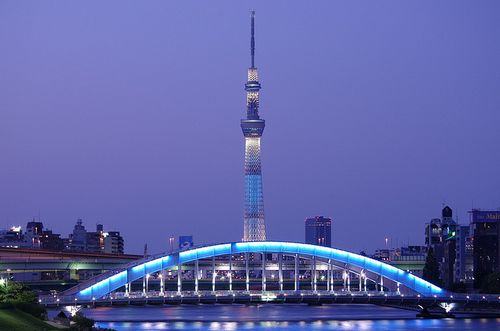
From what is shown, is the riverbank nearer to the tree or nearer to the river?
the river

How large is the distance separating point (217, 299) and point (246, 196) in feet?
331

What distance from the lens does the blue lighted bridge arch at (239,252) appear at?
102 m

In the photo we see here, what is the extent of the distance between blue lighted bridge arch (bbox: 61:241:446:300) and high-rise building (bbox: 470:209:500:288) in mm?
29821

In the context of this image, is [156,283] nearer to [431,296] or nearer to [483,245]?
[483,245]

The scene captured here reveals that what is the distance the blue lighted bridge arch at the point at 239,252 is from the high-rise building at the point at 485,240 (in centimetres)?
2982

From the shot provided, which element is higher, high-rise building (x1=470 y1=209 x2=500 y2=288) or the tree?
high-rise building (x1=470 y1=209 x2=500 y2=288)

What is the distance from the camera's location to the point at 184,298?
97875mm

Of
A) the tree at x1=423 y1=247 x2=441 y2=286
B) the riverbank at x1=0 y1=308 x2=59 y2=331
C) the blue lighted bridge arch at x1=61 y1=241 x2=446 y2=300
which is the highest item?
the tree at x1=423 y1=247 x2=441 y2=286

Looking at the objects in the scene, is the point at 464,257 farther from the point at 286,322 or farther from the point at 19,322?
the point at 19,322

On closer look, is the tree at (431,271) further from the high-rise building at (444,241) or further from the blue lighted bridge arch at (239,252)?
the blue lighted bridge arch at (239,252)

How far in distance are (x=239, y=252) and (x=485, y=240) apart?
43985 mm

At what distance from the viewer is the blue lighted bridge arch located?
4011 inches

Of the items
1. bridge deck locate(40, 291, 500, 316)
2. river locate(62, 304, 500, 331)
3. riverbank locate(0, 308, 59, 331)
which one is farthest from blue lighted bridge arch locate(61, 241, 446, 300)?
riverbank locate(0, 308, 59, 331)

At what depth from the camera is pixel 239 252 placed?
4301 inches
